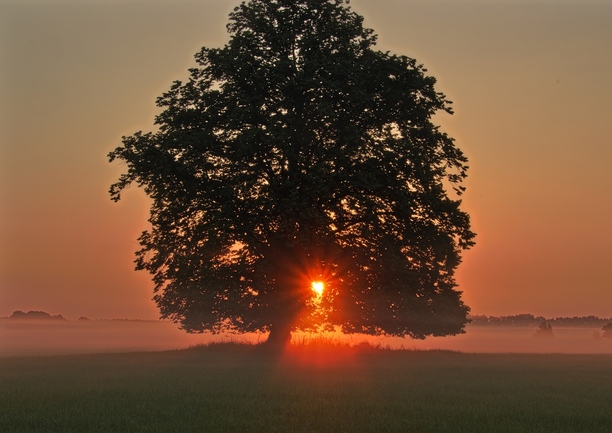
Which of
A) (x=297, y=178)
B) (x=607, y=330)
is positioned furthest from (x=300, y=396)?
(x=607, y=330)

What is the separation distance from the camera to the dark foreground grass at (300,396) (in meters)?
18.6

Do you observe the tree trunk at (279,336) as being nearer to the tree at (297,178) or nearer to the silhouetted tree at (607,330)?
the tree at (297,178)

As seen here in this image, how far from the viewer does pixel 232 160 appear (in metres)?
39.4

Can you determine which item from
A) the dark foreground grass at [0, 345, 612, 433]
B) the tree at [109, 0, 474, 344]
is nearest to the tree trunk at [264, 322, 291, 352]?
the tree at [109, 0, 474, 344]

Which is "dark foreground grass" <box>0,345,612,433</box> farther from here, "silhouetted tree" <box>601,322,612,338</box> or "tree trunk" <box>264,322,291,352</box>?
"silhouetted tree" <box>601,322,612,338</box>

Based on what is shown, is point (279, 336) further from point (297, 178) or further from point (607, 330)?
point (607, 330)

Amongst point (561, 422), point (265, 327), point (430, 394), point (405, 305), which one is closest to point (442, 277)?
point (405, 305)

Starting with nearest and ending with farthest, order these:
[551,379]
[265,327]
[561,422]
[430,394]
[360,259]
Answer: [561,422]
[430,394]
[551,379]
[360,259]
[265,327]

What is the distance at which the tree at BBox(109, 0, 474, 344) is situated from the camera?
3803 cm

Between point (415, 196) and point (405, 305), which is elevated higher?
point (415, 196)

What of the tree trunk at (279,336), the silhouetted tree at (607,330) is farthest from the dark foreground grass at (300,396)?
the silhouetted tree at (607,330)

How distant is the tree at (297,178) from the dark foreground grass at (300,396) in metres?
4.83

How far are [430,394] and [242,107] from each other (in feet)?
64.9

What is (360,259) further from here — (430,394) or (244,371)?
(430,394)
